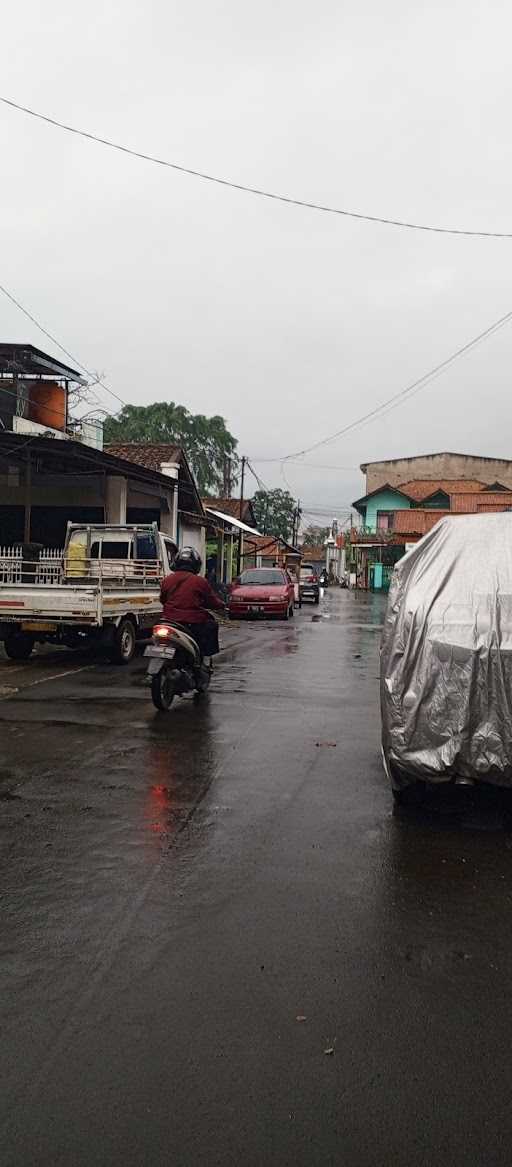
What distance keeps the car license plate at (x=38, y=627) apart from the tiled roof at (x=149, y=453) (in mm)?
16365

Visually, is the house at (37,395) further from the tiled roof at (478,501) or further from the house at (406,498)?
the house at (406,498)

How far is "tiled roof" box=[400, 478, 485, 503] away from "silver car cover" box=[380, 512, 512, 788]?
2319 inches

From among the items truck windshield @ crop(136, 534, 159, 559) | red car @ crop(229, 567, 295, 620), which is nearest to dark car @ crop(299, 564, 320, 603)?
red car @ crop(229, 567, 295, 620)

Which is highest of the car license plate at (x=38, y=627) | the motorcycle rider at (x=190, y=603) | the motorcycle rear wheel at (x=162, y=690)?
the motorcycle rider at (x=190, y=603)

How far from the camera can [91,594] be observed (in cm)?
1210

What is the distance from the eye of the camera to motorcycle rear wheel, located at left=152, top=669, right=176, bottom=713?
8781mm

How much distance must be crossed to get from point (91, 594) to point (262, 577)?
15.4m

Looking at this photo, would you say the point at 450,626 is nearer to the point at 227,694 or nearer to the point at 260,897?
the point at 260,897

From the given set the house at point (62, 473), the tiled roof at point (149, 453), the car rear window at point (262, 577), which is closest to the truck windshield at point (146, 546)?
the house at point (62, 473)

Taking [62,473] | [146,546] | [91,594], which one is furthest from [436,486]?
[91,594]

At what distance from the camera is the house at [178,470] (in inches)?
1144

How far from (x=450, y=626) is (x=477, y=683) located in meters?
0.39

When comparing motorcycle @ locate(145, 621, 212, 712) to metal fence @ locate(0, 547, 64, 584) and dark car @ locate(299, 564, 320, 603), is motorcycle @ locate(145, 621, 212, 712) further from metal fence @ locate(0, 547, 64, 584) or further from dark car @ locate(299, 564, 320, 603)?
dark car @ locate(299, 564, 320, 603)

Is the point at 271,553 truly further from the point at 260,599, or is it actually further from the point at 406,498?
the point at 260,599
